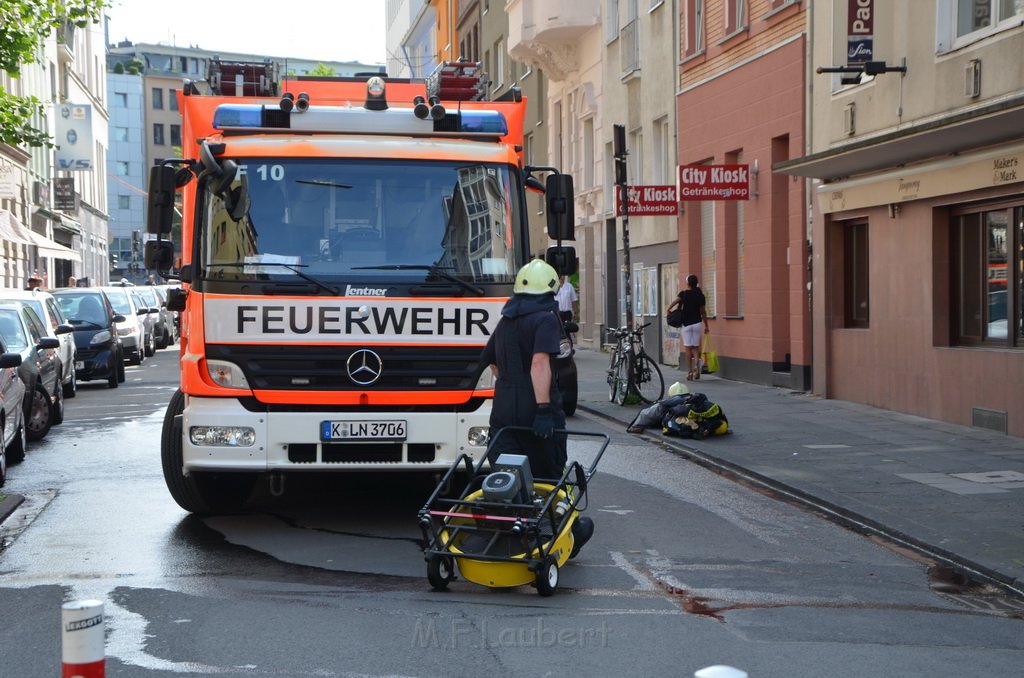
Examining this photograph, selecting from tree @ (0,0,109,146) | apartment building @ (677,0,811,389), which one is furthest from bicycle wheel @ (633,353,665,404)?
tree @ (0,0,109,146)

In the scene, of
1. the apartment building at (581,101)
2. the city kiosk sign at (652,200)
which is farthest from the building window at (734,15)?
the apartment building at (581,101)

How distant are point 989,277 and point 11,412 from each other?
10.7m

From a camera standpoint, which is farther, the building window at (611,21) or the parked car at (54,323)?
the building window at (611,21)

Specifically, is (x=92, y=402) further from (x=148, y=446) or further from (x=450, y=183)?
(x=450, y=183)

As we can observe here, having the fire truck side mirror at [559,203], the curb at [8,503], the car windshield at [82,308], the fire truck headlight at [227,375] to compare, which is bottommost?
the curb at [8,503]

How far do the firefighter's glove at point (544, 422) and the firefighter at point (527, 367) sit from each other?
0.06 m

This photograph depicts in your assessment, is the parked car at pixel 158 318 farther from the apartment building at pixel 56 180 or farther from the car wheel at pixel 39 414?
the car wheel at pixel 39 414

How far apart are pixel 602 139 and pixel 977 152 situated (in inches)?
772

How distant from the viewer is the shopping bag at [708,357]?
2411 centimetres

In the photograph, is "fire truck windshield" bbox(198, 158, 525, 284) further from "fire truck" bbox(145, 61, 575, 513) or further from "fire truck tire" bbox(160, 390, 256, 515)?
"fire truck tire" bbox(160, 390, 256, 515)

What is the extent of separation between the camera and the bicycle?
1936 cm

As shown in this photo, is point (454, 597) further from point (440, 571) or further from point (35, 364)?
point (35, 364)

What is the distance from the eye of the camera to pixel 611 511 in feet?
34.5

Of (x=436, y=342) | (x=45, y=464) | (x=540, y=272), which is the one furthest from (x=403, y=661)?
(x=45, y=464)
